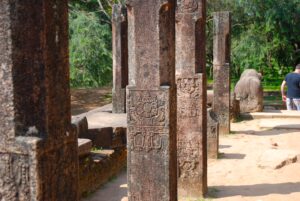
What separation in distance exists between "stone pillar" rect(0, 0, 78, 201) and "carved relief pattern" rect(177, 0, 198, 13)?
4.38m

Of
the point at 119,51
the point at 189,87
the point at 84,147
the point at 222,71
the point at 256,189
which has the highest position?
the point at 119,51

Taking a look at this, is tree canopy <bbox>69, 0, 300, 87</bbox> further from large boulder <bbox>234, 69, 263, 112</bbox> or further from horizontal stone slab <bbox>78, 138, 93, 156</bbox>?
horizontal stone slab <bbox>78, 138, 93, 156</bbox>

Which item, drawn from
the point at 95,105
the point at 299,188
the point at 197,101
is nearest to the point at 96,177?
the point at 197,101

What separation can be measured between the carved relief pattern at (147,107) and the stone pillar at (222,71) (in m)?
6.25

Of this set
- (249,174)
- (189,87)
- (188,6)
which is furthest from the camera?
(249,174)

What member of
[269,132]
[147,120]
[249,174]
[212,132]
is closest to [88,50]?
[269,132]

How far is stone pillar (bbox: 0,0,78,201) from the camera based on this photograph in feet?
6.29

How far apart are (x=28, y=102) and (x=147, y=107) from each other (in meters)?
2.53

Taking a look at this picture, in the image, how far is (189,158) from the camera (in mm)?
5879

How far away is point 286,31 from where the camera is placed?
740 inches

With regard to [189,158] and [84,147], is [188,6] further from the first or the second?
[84,147]

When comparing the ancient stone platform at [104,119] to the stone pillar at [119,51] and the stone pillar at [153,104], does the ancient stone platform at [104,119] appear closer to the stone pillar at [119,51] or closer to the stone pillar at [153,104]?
the stone pillar at [119,51]

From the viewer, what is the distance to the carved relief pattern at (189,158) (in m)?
5.86

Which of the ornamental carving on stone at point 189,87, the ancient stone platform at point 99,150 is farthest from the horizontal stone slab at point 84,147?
the ornamental carving on stone at point 189,87
